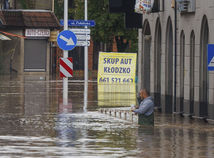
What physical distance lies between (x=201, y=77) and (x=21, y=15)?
4471 centimetres

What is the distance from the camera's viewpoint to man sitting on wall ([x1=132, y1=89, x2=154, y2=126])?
17984 millimetres

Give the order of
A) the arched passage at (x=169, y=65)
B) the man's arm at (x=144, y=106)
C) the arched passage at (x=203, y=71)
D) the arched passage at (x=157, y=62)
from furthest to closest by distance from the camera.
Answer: the arched passage at (x=157, y=62) < the arched passage at (x=169, y=65) < the arched passage at (x=203, y=71) < the man's arm at (x=144, y=106)

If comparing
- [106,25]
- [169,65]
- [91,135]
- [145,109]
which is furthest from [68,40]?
[106,25]

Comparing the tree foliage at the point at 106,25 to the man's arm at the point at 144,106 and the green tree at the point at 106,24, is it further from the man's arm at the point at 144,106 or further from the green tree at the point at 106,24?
the man's arm at the point at 144,106

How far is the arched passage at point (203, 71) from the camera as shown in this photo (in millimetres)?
22597

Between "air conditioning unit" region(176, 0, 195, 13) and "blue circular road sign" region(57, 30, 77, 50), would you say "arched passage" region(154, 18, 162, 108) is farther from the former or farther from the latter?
"air conditioning unit" region(176, 0, 195, 13)

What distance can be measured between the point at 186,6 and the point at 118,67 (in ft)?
66.8

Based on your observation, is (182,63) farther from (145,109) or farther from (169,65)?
(145,109)

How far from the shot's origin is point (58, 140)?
49.5 feet

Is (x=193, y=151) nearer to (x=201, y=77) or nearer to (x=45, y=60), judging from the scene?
(x=201, y=77)

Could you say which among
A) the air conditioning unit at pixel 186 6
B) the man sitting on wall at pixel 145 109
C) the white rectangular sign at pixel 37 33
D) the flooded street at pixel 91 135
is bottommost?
the flooded street at pixel 91 135

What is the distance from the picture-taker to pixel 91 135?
1611 cm

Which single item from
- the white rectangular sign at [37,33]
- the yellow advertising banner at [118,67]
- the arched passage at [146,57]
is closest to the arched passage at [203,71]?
the arched passage at [146,57]

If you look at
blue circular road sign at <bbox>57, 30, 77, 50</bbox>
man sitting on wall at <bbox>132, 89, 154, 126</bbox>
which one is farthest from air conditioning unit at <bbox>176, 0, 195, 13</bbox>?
man sitting on wall at <bbox>132, 89, 154, 126</bbox>
